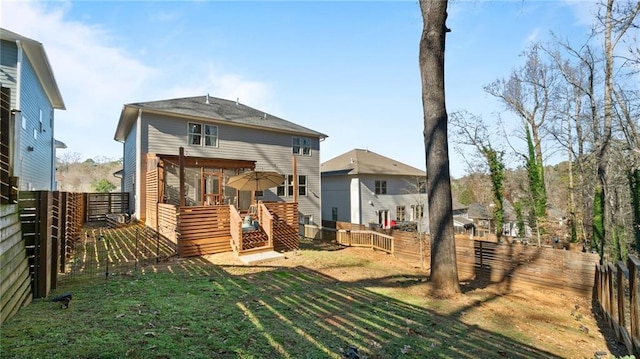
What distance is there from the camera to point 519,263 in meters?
9.42

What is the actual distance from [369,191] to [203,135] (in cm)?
1342

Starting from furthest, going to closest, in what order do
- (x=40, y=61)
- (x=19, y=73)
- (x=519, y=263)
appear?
(x=40, y=61)
(x=19, y=73)
(x=519, y=263)

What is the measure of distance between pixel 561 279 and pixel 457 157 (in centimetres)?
1729

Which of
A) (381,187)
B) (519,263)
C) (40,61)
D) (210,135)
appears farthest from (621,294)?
(381,187)

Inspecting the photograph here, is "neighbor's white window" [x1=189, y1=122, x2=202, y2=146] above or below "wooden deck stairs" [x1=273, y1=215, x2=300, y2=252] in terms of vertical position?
above

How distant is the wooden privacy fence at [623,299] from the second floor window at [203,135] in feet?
52.5

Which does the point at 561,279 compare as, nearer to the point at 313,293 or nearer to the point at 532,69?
the point at 313,293

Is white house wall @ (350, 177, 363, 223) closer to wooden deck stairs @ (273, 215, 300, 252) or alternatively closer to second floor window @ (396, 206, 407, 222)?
second floor window @ (396, 206, 407, 222)

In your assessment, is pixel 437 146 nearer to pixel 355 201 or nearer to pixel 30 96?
pixel 30 96

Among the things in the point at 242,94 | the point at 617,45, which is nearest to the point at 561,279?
the point at 617,45

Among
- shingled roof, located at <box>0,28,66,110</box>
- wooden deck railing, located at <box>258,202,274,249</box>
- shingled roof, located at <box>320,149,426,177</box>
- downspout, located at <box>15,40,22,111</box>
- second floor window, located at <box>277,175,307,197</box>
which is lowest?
wooden deck railing, located at <box>258,202,274,249</box>

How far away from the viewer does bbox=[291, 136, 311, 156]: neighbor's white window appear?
19433mm

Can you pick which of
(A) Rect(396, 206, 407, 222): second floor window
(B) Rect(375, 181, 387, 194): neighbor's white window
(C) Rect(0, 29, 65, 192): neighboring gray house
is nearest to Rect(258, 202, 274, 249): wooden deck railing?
(C) Rect(0, 29, 65, 192): neighboring gray house

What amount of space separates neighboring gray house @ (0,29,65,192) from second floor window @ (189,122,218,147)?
5.85m
